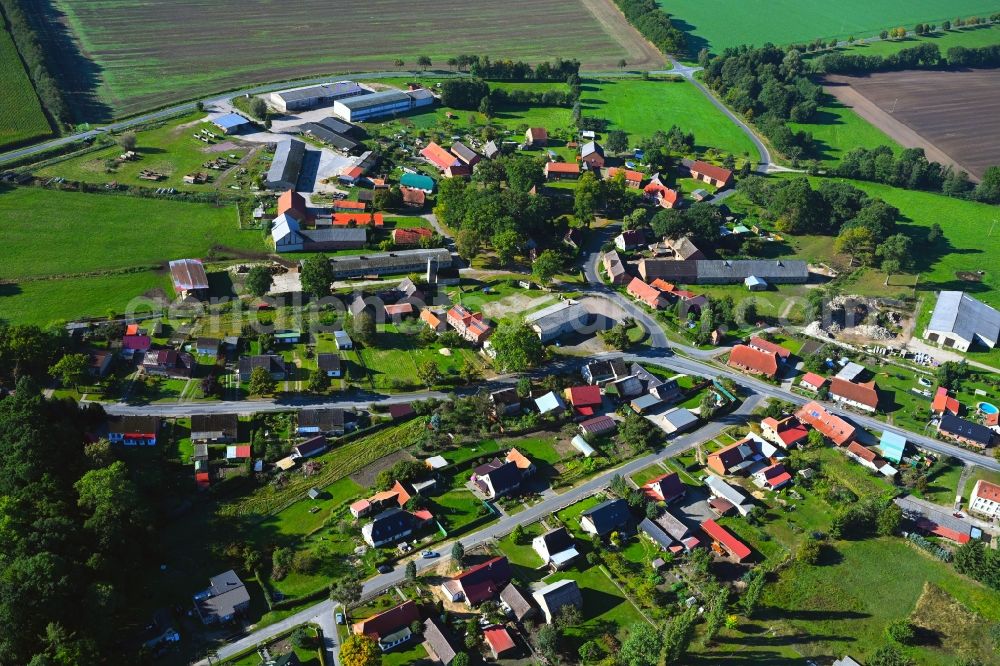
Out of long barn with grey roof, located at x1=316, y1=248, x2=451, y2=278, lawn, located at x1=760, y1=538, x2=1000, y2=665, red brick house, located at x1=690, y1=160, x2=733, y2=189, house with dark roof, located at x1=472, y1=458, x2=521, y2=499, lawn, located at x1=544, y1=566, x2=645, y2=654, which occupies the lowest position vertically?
lawn, located at x1=760, y1=538, x2=1000, y2=665

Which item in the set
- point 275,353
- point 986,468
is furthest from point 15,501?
point 986,468

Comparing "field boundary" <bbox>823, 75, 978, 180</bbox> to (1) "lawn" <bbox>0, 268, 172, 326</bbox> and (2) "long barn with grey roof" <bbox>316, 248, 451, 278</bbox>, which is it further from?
(1) "lawn" <bbox>0, 268, 172, 326</bbox>

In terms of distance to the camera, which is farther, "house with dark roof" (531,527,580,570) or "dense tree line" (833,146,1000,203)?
"dense tree line" (833,146,1000,203)

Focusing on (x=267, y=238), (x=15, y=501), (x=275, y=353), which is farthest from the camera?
(x=267, y=238)

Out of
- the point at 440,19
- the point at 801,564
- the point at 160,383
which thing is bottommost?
the point at 801,564

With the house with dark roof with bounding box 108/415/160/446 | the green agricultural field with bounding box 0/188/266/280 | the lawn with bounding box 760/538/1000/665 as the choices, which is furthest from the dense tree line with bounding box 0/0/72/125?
the lawn with bounding box 760/538/1000/665

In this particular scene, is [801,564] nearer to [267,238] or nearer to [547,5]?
[267,238]

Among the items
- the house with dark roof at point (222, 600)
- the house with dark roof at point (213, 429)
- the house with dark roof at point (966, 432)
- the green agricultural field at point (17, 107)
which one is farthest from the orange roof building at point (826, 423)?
the green agricultural field at point (17, 107)

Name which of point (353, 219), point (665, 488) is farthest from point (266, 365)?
point (665, 488)
